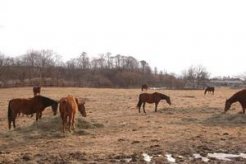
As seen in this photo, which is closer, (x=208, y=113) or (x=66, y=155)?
(x=66, y=155)

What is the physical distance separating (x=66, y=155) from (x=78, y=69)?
117 meters

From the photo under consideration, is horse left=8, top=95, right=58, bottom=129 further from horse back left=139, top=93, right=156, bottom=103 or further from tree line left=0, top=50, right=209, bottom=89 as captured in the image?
tree line left=0, top=50, right=209, bottom=89

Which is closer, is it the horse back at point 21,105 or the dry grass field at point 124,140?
the dry grass field at point 124,140

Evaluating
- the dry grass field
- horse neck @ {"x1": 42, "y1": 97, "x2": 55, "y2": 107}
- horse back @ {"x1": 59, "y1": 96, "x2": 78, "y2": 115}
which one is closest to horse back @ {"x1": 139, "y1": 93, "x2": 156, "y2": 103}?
the dry grass field

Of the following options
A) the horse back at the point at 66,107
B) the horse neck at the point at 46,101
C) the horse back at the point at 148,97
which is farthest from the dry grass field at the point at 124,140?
the horse back at the point at 148,97

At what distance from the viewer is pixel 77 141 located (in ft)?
49.5

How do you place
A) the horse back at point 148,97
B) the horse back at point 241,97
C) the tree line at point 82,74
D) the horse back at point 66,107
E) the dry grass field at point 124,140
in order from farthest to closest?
the tree line at point 82,74, the horse back at point 148,97, the horse back at point 241,97, the horse back at point 66,107, the dry grass field at point 124,140

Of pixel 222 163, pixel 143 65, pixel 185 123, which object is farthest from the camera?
pixel 143 65

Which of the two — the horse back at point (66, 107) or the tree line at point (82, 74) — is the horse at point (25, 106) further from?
the tree line at point (82, 74)

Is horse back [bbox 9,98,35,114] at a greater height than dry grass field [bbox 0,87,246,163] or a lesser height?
greater

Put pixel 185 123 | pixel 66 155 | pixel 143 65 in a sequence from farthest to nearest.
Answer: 1. pixel 143 65
2. pixel 185 123
3. pixel 66 155

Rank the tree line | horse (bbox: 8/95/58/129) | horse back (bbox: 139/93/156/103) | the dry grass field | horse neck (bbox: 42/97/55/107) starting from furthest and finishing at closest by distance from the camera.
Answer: the tree line, horse back (bbox: 139/93/156/103), horse neck (bbox: 42/97/55/107), horse (bbox: 8/95/58/129), the dry grass field

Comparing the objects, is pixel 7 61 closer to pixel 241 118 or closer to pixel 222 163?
pixel 241 118

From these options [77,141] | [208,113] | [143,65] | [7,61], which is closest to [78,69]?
[7,61]
